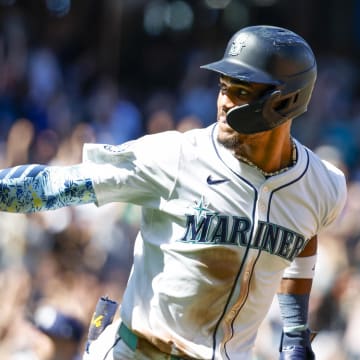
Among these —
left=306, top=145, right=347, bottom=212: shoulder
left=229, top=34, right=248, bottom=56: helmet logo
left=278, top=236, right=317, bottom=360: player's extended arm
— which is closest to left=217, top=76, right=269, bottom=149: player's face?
left=229, top=34, right=248, bottom=56: helmet logo

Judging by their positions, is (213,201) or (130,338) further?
(130,338)

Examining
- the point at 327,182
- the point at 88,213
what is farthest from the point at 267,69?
the point at 88,213

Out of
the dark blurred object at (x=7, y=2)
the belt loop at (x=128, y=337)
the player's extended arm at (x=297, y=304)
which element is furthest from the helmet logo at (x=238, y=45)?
the dark blurred object at (x=7, y=2)

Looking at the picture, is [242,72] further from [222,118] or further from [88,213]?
[88,213]

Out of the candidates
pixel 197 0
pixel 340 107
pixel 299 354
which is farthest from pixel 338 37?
pixel 299 354

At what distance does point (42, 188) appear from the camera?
182 inches

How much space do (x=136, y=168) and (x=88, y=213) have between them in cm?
601

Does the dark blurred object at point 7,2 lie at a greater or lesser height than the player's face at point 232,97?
lesser

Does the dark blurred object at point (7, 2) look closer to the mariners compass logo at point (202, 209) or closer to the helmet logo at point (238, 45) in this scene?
the helmet logo at point (238, 45)

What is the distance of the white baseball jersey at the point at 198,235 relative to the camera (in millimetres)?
4719

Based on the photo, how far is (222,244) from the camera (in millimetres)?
4754

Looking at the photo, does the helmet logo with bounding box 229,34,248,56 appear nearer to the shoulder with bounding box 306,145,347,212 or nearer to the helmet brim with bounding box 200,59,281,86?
the helmet brim with bounding box 200,59,281,86

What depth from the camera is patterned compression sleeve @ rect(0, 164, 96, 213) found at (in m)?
4.58

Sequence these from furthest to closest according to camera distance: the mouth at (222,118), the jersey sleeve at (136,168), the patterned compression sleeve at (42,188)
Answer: the mouth at (222,118) < the jersey sleeve at (136,168) < the patterned compression sleeve at (42,188)
